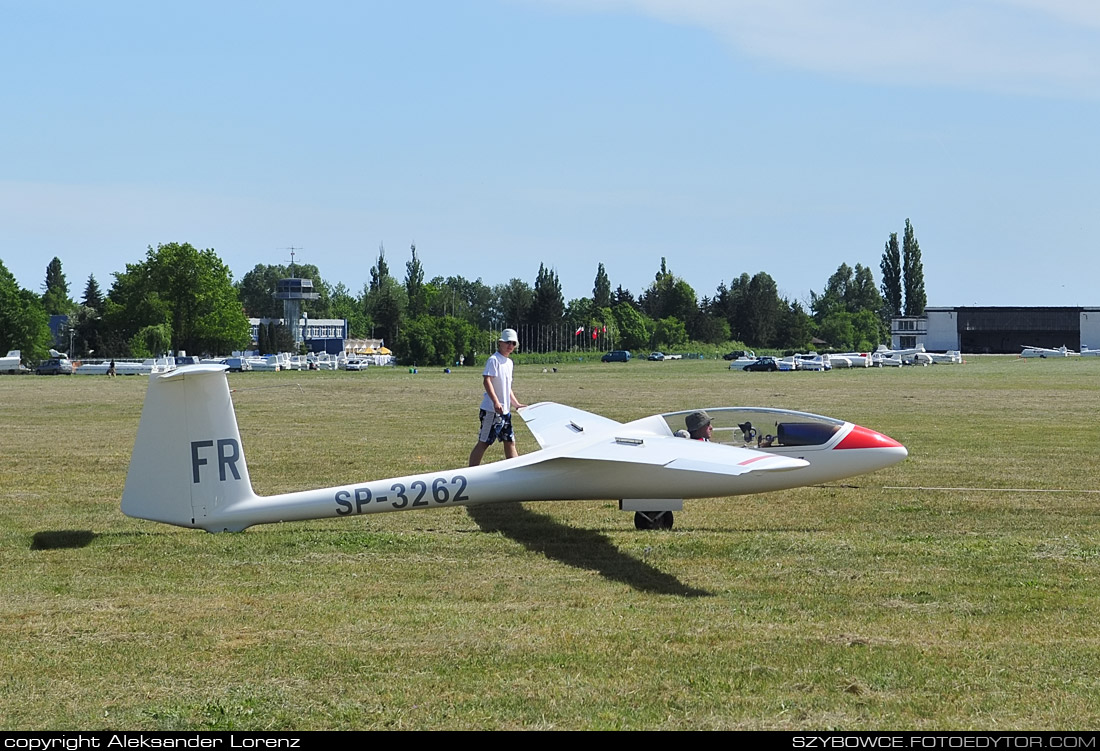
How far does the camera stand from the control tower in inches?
6097

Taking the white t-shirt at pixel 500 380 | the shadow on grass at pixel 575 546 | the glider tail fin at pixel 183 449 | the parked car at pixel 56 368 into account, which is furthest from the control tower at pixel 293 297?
the glider tail fin at pixel 183 449

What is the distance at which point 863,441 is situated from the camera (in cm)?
1208

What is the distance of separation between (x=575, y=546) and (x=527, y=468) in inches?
35.3

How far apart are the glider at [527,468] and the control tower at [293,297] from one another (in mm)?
146676

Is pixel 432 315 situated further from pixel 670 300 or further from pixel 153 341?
pixel 153 341

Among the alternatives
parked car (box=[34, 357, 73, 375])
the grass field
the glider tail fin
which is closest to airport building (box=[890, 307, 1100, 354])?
parked car (box=[34, 357, 73, 375])

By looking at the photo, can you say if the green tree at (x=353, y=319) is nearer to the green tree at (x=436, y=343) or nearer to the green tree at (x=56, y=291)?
the green tree at (x=56, y=291)

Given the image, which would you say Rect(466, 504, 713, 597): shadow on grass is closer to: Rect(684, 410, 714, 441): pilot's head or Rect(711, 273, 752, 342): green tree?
Rect(684, 410, 714, 441): pilot's head

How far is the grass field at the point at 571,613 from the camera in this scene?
601 centimetres

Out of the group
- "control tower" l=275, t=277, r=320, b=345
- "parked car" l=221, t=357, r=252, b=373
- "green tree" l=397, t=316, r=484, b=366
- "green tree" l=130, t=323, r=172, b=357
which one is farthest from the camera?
"control tower" l=275, t=277, r=320, b=345

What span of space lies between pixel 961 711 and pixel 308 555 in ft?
19.9

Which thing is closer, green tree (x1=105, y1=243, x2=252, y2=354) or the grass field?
the grass field
